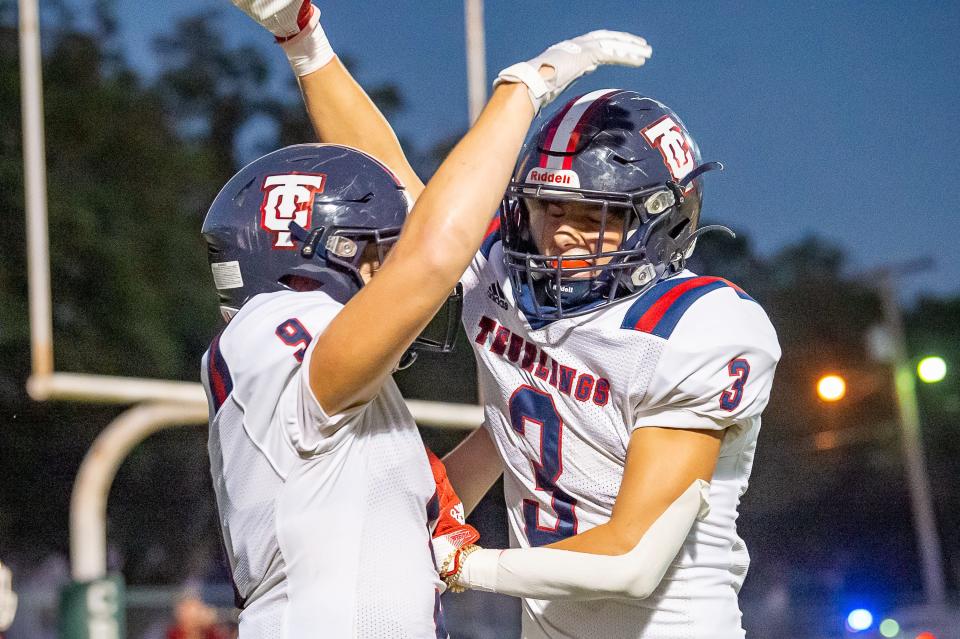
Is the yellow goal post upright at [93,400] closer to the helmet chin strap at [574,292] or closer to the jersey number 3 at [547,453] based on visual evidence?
the jersey number 3 at [547,453]

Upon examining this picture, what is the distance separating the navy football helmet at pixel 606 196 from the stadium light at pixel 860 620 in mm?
5178

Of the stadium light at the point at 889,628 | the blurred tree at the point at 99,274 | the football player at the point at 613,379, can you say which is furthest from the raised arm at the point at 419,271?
the blurred tree at the point at 99,274

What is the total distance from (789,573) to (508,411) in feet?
37.8

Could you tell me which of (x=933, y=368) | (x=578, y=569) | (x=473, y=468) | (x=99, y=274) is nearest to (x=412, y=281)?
(x=578, y=569)

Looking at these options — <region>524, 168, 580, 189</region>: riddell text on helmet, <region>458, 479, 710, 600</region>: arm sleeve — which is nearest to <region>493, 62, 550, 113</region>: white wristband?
<region>524, 168, 580, 189</region>: riddell text on helmet

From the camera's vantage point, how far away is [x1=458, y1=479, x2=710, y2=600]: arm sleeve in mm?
2125

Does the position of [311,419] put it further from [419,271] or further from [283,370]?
[419,271]

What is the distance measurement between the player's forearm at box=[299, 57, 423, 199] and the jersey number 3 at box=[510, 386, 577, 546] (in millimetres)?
570

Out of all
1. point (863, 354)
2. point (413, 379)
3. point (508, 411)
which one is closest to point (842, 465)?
point (863, 354)

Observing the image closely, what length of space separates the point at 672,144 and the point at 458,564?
1.02 metres

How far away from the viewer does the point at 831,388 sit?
9367mm

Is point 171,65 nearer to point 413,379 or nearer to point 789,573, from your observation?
point 413,379

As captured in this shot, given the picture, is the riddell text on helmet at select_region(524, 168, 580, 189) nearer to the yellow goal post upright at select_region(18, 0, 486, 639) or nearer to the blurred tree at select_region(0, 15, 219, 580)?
the yellow goal post upright at select_region(18, 0, 486, 639)

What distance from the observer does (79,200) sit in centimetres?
1020
